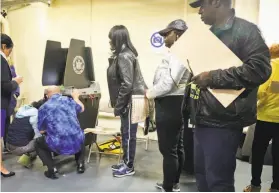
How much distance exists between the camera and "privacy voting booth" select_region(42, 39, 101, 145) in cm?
311

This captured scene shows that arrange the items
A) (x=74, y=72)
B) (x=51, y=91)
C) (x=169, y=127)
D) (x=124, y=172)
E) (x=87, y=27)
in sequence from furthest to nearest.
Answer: (x=87, y=27) → (x=74, y=72) → (x=51, y=91) → (x=124, y=172) → (x=169, y=127)

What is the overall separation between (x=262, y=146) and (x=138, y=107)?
1040 millimetres

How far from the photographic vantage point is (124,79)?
2.62 metres

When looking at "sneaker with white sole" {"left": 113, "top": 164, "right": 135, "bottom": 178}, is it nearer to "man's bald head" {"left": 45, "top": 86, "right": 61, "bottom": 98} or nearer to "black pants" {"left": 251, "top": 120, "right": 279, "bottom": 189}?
"man's bald head" {"left": 45, "top": 86, "right": 61, "bottom": 98}

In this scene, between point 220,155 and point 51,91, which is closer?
point 220,155

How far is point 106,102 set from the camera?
441cm

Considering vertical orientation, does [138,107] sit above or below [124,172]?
above

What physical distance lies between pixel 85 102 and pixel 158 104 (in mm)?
1255

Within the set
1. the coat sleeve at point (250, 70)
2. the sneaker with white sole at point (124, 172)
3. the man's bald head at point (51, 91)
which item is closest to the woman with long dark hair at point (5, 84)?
the man's bald head at point (51, 91)

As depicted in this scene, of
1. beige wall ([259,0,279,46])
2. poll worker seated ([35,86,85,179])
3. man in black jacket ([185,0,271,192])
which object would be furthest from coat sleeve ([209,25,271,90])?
beige wall ([259,0,279,46])

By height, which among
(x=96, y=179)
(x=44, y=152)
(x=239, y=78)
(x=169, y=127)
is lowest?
(x=96, y=179)

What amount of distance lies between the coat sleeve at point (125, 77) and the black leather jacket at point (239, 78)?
1321 mm

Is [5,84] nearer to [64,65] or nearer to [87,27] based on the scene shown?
[64,65]

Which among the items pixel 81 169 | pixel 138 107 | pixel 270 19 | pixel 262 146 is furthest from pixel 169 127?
pixel 270 19
